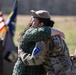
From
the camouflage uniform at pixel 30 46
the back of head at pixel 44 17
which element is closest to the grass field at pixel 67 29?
the camouflage uniform at pixel 30 46

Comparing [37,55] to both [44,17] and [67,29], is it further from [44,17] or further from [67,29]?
[67,29]

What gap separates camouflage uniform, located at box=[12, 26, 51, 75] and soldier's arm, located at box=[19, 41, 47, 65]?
0.01 metres

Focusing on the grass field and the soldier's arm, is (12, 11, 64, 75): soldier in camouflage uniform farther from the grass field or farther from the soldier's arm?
the grass field

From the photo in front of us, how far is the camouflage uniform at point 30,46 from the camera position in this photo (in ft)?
19.0

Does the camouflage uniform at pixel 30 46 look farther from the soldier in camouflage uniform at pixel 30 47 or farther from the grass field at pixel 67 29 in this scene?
the grass field at pixel 67 29

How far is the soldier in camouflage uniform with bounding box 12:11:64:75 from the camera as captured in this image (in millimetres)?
5785

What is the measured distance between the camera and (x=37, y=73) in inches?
237

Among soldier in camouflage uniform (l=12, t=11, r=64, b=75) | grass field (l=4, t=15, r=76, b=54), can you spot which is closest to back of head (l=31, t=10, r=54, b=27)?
soldier in camouflage uniform (l=12, t=11, r=64, b=75)

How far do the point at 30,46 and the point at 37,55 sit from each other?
0.64 ft

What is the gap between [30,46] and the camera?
592cm

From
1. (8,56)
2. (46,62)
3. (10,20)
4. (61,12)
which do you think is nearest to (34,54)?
(46,62)

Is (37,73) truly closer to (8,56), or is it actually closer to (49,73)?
(49,73)

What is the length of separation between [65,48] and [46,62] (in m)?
0.27

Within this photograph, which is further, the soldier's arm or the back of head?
the back of head
